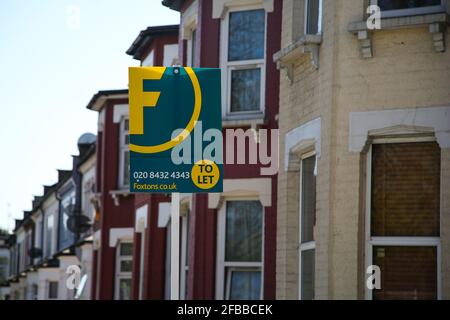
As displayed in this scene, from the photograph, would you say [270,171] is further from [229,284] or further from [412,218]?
[412,218]

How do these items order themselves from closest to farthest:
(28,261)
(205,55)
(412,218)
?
(412,218) → (205,55) → (28,261)

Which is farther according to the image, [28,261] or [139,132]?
[28,261]

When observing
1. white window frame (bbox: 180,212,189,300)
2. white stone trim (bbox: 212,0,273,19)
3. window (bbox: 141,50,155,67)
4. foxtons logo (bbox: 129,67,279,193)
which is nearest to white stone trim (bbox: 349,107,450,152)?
foxtons logo (bbox: 129,67,279,193)

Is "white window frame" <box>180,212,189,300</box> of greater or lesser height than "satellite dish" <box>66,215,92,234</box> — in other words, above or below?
below

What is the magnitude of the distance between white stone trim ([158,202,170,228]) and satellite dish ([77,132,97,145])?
9534 mm

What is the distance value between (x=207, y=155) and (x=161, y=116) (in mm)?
529

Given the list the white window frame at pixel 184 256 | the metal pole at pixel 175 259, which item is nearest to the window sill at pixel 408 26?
the metal pole at pixel 175 259

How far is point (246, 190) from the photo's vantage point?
56.2ft

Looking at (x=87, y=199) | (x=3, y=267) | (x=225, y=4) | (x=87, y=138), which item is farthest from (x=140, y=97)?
(x=3, y=267)

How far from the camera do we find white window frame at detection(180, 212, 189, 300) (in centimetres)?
1874

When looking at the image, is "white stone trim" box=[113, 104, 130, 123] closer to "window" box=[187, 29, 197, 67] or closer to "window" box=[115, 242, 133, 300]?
"window" box=[115, 242, 133, 300]

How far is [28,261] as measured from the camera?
53094 mm

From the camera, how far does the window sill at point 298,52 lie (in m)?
13.2

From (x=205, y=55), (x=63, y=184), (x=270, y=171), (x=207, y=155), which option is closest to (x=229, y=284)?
(x=270, y=171)
